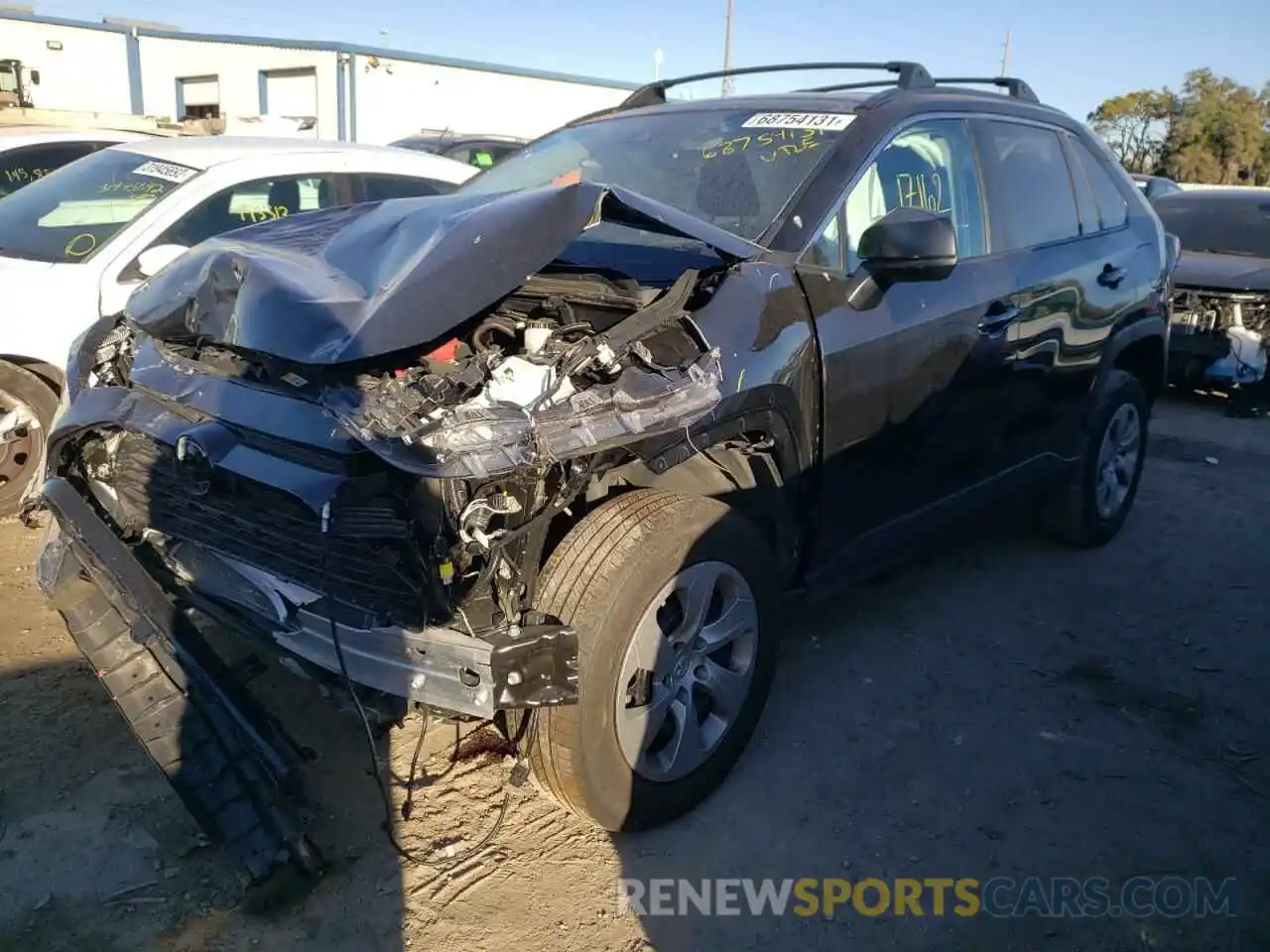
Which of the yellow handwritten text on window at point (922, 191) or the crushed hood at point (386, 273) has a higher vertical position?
the yellow handwritten text on window at point (922, 191)

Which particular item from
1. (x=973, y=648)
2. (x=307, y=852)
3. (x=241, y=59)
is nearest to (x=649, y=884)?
(x=307, y=852)

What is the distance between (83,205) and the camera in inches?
205

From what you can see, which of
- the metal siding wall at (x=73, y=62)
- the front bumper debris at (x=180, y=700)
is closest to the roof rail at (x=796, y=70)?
the front bumper debris at (x=180, y=700)

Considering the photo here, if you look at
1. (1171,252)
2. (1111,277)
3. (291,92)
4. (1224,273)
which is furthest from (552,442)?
(291,92)

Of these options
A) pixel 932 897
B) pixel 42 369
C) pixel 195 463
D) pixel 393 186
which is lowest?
pixel 932 897

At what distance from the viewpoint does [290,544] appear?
254cm

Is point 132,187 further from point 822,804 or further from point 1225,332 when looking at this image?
point 1225,332

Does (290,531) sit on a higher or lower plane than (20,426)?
higher

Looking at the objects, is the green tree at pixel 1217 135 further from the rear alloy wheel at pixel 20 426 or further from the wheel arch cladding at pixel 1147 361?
the rear alloy wheel at pixel 20 426

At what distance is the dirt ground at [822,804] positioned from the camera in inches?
101

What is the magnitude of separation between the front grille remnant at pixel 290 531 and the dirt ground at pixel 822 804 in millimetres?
777

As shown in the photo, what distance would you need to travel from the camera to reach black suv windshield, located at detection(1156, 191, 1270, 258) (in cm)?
878

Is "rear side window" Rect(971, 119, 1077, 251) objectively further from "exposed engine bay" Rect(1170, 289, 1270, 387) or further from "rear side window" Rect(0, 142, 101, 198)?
"rear side window" Rect(0, 142, 101, 198)

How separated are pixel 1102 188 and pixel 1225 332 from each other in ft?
14.0
